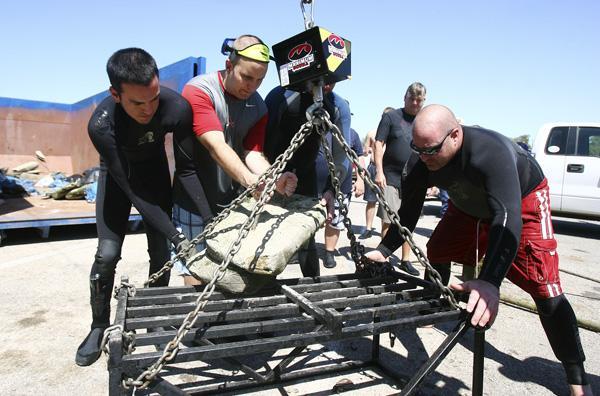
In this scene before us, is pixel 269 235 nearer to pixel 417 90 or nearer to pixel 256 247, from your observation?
pixel 256 247

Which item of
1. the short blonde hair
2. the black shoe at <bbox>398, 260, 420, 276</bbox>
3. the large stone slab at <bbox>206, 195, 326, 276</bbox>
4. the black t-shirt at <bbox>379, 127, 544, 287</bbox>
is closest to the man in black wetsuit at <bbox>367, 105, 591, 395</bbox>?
the black t-shirt at <bbox>379, 127, 544, 287</bbox>

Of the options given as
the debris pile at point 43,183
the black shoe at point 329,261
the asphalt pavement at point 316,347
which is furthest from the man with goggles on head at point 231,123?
the debris pile at point 43,183

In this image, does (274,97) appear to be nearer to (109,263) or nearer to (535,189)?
(109,263)

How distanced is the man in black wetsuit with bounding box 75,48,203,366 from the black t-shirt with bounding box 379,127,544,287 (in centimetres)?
136

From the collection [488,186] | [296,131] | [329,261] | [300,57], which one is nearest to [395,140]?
[329,261]

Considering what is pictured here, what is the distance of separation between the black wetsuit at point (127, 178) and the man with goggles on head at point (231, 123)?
12 centimetres

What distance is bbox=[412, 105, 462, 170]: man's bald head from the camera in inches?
82.4

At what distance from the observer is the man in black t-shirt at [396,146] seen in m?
4.41

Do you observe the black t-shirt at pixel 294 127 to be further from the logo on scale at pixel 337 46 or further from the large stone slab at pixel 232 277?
the large stone slab at pixel 232 277

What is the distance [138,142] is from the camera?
254 centimetres

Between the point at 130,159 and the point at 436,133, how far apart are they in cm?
176

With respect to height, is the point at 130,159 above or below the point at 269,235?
above

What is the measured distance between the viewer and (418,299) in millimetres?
2215

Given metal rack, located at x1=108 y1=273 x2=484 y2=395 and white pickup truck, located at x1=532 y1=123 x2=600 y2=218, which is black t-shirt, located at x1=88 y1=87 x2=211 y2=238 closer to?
metal rack, located at x1=108 y1=273 x2=484 y2=395
